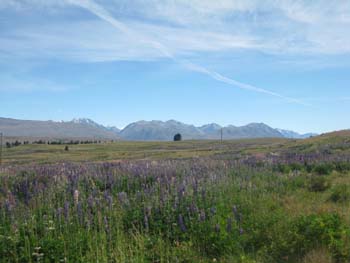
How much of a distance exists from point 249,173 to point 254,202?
3739 millimetres

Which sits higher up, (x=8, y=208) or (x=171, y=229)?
(x=8, y=208)

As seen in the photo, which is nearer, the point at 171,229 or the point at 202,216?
the point at 202,216

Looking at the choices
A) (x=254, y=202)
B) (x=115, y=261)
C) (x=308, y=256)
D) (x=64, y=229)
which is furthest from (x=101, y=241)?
(x=254, y=202)

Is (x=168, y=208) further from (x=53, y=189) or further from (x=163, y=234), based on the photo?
(x=53, y=189)

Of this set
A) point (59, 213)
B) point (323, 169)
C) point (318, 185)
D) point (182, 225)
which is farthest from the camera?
point (323, 169)

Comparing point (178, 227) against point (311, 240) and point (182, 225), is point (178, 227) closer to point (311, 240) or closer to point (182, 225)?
point (182, 225)

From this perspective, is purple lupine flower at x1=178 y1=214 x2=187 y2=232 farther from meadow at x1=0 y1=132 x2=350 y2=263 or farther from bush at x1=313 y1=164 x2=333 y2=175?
bush at x1=313 y1=164 x2=333 y2=175

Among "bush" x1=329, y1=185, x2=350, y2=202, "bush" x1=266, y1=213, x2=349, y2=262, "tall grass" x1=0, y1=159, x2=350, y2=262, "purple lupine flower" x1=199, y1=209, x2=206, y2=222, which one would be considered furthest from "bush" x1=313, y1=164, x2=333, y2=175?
"purple lupine flower" x1=199, y1=209, x2=206, y2=222

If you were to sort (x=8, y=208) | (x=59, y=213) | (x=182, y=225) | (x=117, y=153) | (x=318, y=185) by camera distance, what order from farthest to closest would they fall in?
(x=117, y=153)
(x=318, y=185)
(x=8, y=208)
(x=59, y=213)
(x=182, y=225)

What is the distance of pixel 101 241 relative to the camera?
6.08m

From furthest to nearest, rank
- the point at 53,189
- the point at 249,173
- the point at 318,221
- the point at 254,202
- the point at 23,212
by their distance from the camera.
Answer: the point at 249,173 < the point at 53,189 < the point at 254,202 < the point at 23,212 < the point at 318,221

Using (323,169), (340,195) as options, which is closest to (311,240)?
(340,195)

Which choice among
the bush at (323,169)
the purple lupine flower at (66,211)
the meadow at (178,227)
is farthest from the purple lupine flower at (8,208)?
the bush at (323,169)

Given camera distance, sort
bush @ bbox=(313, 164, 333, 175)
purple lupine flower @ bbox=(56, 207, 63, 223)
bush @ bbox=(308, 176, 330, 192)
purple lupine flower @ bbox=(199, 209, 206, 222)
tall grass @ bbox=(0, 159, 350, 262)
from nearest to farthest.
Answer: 1. tall grass @ bbox=(0, 159, 350, 262)
2. purple lupine flower @ bbox=(56, 207, 63, 223)
3. purple lupine flower @ bbox=(199, 209, 206, 222)
4. bush @ bbox=(308, 176, 330, 192)
5. bush @ bbox=(313, 164, 333, 175)
